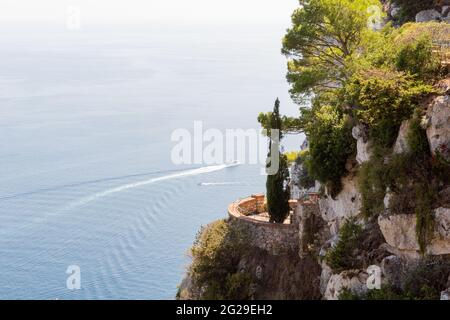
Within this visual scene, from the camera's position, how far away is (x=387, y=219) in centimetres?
1805

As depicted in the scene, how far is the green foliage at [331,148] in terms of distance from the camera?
69.8 feet

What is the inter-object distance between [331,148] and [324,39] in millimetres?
7073

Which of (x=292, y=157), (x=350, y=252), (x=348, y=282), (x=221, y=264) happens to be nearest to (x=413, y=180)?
(x=350, y=252)

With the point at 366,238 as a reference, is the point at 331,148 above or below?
above

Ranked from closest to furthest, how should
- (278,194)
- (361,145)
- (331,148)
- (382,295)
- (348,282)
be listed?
(382,295) < (348,282) < (361,145) < (331,148) < (278,194)

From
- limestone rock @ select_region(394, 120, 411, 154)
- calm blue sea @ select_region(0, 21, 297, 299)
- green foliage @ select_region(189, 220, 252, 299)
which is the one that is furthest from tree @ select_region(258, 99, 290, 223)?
calm blue sea @ select_region(0, 21, 297, 299)

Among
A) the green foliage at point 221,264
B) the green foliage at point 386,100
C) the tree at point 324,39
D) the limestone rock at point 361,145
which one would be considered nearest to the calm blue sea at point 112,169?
the green foliage at point 221,264

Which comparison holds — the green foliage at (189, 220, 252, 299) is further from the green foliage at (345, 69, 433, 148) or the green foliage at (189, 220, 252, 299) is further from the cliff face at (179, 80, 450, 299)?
the green foliage at (345, 69, 433, 148)

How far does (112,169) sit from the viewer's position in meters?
54.7

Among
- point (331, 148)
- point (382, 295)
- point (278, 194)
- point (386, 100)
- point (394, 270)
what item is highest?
point (386, 100)

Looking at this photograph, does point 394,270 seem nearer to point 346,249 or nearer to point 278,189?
point 346,249

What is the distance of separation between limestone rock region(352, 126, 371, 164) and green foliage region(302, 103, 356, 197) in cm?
71

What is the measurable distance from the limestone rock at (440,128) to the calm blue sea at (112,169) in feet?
59.7

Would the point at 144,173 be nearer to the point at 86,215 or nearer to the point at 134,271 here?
the point at 86,215
